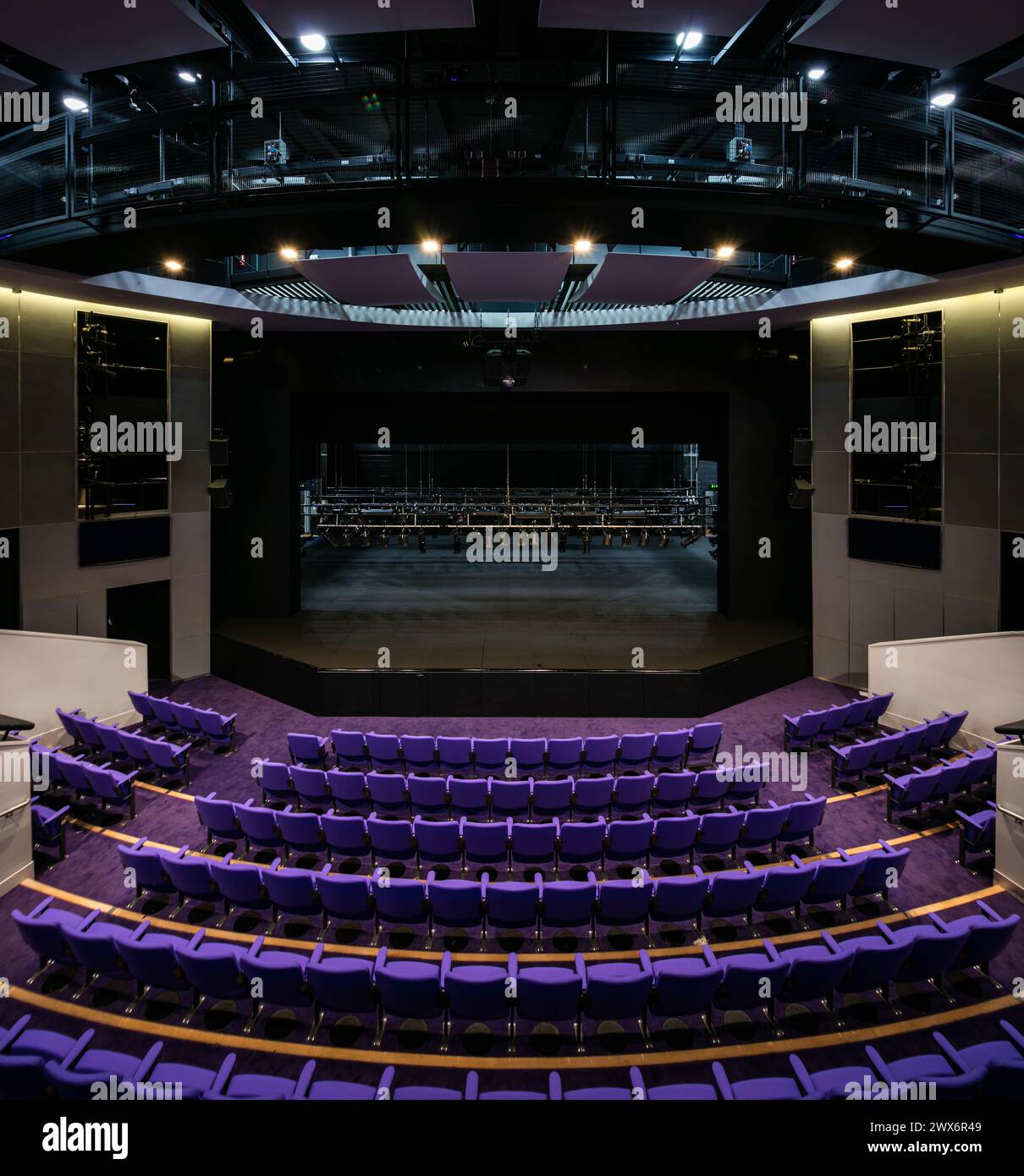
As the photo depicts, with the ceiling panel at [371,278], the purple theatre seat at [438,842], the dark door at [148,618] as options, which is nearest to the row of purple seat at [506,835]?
the purple theatre seat at [438,842]

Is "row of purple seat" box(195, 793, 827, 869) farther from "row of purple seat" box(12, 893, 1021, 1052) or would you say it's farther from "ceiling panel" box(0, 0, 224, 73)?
"ceiling panel" box(0, 0, 224, 73)

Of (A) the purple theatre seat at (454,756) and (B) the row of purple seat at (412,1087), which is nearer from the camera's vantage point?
(B) the row of purple seat at (412,1087)

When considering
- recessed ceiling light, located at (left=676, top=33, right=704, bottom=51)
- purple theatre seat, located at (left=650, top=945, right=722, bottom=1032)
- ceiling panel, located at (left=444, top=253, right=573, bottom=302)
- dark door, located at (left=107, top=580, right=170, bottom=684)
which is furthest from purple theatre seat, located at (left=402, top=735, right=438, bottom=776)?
recessed ceiling light, located at (left=676, top=33, right=704, bottom=51)

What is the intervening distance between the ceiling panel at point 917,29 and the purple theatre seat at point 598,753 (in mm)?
8214

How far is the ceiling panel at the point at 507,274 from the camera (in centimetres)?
1003

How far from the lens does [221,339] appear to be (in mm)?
15812

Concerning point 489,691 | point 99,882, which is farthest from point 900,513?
point 99,882

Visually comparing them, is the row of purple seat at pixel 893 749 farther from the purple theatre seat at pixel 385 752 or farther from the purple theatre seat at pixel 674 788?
the purple theatre seat at pixel 385 752

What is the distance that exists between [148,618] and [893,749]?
13777 millimetres

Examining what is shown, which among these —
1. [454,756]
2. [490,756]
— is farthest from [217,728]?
[490,756]

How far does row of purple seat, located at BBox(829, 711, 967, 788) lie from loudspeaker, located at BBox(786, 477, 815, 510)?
557 centimetres

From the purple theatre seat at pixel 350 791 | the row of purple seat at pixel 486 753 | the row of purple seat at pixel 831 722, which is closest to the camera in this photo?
the purple theatre seat at pixel 350 791

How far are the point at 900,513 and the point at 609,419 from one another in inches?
273
